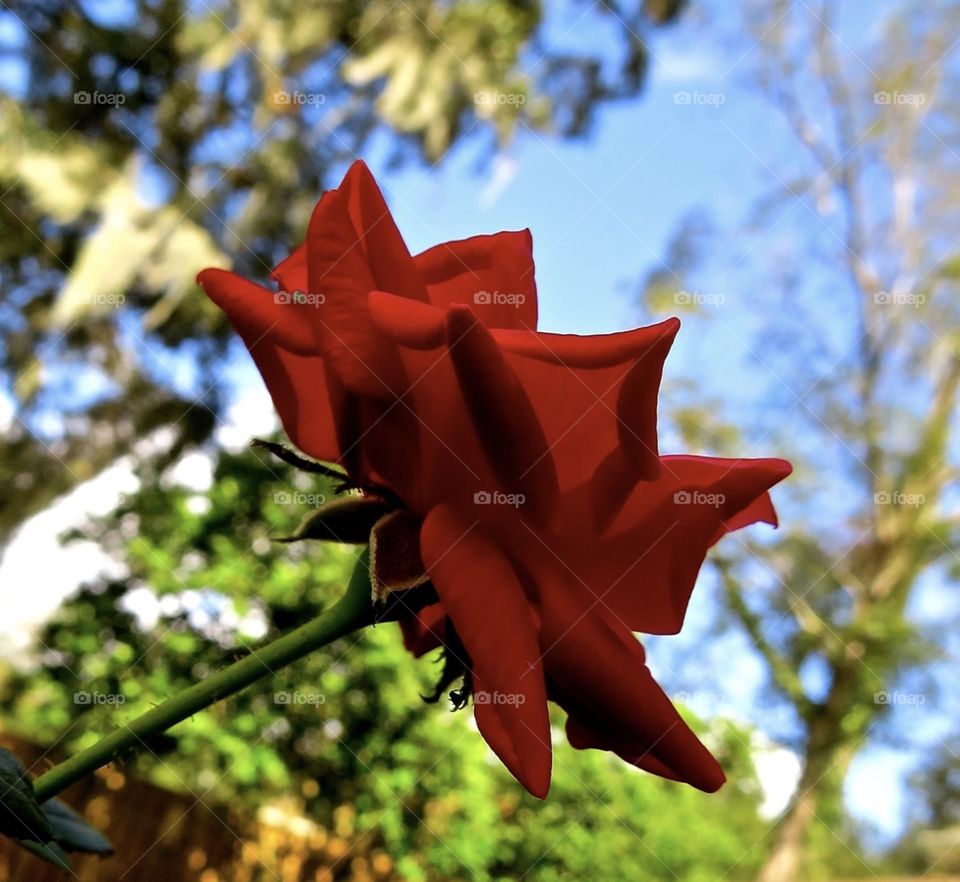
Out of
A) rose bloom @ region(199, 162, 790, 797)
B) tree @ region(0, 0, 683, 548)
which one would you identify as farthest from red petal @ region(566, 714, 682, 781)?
tree @ region(0, 0, 683, 548)

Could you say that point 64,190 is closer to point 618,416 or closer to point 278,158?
point 278,158

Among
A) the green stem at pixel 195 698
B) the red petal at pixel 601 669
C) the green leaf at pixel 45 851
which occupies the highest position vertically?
the red petal at pixel 601 669

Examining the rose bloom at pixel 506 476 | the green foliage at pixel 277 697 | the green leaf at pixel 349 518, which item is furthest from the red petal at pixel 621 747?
the green foliage at pixel 277 697

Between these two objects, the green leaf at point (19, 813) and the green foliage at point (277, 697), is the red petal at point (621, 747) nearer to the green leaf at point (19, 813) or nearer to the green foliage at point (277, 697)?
the green leaf at point (19, 813)

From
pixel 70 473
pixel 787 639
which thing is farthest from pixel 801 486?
pixel 70 473

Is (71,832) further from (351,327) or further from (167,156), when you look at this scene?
(167,156)

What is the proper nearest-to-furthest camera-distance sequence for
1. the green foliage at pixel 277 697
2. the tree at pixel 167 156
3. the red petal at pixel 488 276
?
1. the red petal at pixel 488 276
2. the green foliage at pixel 277 697
3. the tree at pixel 167 156

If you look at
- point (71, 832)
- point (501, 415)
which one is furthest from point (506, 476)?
point (71, 832)
